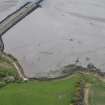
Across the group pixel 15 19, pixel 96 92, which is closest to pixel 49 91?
pixel 96 92

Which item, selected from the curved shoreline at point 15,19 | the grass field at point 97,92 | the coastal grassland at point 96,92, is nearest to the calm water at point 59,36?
the curved shoreline at point 15,19

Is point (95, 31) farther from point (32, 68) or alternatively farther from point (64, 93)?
point (64, 93)

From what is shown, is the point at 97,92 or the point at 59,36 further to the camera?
the point at 59,36

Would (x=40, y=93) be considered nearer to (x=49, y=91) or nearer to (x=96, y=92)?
(x=49, y=91)

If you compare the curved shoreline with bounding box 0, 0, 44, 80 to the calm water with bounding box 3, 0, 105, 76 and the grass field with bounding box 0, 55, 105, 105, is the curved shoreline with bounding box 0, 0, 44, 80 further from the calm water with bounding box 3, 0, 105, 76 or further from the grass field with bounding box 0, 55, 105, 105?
the grass field with bounding box 0, 55, 105, 105

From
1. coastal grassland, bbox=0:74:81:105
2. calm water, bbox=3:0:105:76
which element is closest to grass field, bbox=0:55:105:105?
coastal grassland, bbox=0:74:81:105

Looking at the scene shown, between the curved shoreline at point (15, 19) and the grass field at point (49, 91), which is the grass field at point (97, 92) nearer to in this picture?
the grass field at point (49, 91)

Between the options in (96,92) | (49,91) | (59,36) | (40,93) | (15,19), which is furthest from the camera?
(15,19)
